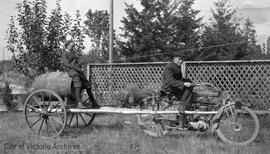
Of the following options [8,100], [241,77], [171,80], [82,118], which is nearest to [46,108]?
[82,118]

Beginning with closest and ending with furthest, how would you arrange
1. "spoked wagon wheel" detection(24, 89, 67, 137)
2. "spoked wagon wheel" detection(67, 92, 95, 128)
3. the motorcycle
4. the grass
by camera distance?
1. the grass
2. the motorcycle
3. "spoked wagon wheel" detection(24, 89, 67, 137)
4. "spoked wagon wheel" detection(67, 92, 95, 128)

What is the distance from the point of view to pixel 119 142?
6.24m

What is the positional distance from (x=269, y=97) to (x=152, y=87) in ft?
10.8

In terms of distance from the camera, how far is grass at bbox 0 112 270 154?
18.7 feet

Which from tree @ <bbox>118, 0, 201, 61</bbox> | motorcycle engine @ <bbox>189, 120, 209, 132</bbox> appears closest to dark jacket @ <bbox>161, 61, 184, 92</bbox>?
motorcycle engine @ <bbox>189, 120, 209, 132</bbox>

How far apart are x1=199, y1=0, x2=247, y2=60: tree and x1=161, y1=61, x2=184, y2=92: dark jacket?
24469 mm

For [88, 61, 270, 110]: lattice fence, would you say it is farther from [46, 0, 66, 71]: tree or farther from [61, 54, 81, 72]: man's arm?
[61, 54, 81, 72]: man's arm

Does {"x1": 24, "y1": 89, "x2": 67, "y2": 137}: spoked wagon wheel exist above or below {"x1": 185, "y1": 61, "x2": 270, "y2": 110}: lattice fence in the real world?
below

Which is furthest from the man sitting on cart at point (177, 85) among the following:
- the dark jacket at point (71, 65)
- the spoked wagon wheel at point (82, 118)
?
the spoked wagon wheel at point (82, 118)

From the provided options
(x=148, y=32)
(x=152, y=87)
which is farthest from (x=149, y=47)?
(x=152, y=87)

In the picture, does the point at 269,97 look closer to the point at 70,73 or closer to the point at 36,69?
the point at 70,73

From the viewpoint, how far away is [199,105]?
652 centimetres

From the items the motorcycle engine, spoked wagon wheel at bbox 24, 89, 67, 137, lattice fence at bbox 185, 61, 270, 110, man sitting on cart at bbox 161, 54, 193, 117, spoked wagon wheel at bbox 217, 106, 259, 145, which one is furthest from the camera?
lattice fence at bbox 185, 61, 270, 110

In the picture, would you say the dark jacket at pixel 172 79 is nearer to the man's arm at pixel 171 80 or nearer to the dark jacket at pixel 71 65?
the man's arm at pixel 171 80
